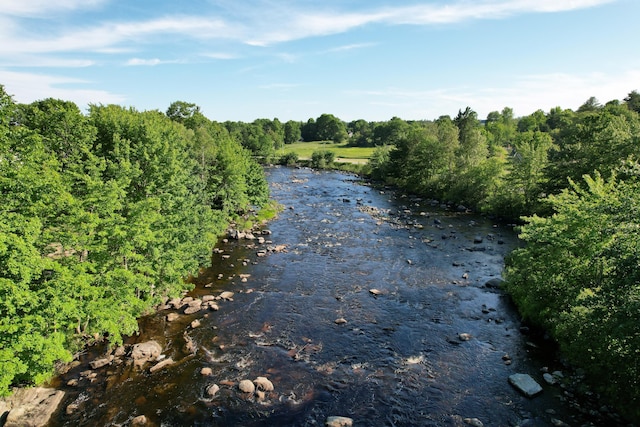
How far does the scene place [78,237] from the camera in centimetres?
2188

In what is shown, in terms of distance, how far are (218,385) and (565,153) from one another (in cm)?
5602

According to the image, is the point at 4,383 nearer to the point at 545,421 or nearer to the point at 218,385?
the point at 218,385

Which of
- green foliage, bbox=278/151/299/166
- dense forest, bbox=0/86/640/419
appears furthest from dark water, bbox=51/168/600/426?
green foliage, bbox=278/151/299/166

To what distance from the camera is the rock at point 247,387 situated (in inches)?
862

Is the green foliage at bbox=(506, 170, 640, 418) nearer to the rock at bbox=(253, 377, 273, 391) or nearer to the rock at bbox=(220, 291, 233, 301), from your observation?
the rock at bbox=(253, 377, 273, 391)

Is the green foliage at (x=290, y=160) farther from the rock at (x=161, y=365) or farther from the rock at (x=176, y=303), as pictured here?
the rock at (x=161, y=365)

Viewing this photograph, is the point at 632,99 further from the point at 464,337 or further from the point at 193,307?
the point at 193,307

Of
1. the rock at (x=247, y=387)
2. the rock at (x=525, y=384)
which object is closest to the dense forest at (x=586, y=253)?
the rock at (x=525, y=384)

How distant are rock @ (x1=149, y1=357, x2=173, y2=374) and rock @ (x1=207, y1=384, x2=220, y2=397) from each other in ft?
13.9

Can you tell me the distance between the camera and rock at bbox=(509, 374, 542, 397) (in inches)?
854

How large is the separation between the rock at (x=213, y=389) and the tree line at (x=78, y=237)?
7.20 m

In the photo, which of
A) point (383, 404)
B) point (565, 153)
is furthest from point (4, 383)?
point (565, 153)

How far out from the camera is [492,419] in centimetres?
1989

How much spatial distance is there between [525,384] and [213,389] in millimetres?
18633
